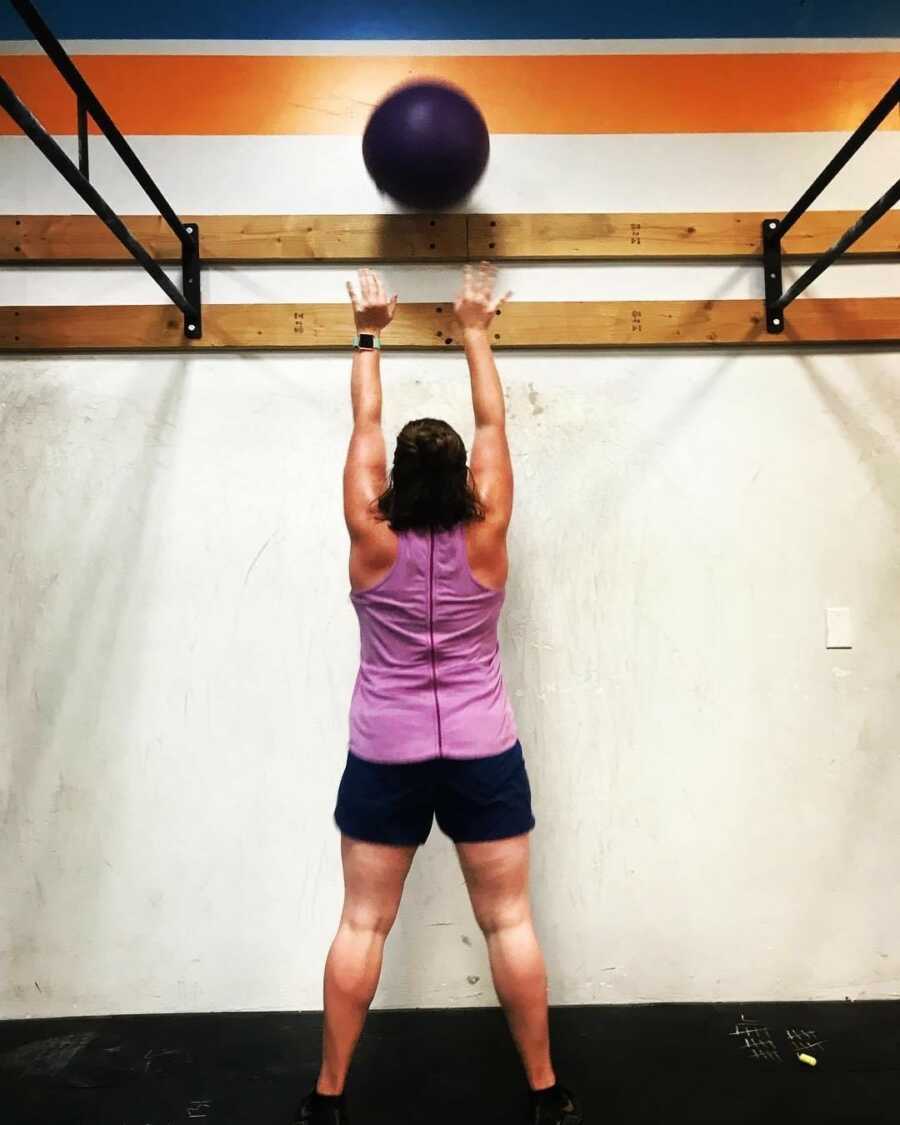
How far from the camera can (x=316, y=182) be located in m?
2.34

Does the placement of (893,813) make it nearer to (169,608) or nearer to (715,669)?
(715,669)

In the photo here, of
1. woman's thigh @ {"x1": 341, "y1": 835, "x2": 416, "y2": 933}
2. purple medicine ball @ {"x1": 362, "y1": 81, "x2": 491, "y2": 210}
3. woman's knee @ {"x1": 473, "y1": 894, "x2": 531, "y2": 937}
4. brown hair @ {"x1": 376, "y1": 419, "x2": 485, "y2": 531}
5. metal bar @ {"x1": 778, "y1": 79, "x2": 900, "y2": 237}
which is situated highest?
purple medicine ball @ {"x1": 362, "y1": 81, "x2": 491, "y2": 210}

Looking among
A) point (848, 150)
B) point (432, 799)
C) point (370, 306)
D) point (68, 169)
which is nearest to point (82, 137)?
point (68, 169)

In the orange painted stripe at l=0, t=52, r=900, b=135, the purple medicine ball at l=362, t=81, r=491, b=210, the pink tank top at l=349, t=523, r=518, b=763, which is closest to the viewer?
the pink tank top at l=349, t=523, r=518, b=763

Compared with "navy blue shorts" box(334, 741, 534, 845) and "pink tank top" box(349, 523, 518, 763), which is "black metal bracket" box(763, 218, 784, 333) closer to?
"pink tank top" box(349, 523, 518, 763)

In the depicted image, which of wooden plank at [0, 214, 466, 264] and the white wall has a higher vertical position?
wooden plank at [0, 214, 466, 264]

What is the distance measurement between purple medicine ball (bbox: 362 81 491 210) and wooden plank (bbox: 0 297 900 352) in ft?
1.09

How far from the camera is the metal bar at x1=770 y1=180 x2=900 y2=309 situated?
1.75 metres

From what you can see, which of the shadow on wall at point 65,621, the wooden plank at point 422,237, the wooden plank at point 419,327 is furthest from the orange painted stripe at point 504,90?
the shadow on wall at point 65,621

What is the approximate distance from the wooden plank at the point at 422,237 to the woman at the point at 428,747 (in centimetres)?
94

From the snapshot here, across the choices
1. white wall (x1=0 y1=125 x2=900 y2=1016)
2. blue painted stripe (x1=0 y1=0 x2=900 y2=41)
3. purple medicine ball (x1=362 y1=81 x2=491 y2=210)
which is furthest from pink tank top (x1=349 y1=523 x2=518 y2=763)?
blue painted stripe (x1=0 y1=0 x2=900 y2=41)

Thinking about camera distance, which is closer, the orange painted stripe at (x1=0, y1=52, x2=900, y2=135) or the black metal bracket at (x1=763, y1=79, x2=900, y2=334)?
the black metal bracket at (x1=763, y1=79, x2=900, y2=334)

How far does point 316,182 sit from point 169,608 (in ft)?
4.33

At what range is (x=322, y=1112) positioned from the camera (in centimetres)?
161
